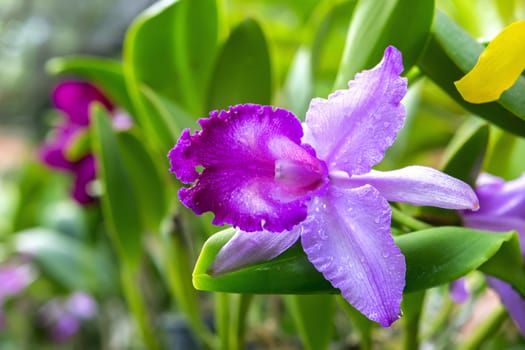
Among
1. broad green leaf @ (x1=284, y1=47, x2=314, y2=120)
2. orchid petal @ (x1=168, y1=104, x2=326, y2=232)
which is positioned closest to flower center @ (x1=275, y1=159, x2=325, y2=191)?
orchid petal @ (x1=168, y1=104, x2=326, y2=232)

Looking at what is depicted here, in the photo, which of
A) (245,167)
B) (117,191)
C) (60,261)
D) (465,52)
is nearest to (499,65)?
(465,52)

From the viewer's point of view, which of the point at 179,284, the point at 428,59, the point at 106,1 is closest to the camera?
the point at 428,59

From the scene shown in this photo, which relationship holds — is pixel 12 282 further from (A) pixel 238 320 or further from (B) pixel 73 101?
(A) pixel 238 320

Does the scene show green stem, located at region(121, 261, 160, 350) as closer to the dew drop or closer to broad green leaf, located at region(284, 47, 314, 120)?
broad green leaf, located at region(284, 47, 314, 120)

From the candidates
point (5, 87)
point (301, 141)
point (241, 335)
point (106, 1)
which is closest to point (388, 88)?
point (301, 141)

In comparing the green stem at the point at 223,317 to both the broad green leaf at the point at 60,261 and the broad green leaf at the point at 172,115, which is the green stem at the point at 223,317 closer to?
the broad green leaf at the point at 172,115

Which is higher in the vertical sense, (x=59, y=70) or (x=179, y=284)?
(x=59, y=70)

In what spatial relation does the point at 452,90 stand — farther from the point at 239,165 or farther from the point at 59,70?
the point at 59,70

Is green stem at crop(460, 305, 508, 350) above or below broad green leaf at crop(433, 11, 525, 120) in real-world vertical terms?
below
